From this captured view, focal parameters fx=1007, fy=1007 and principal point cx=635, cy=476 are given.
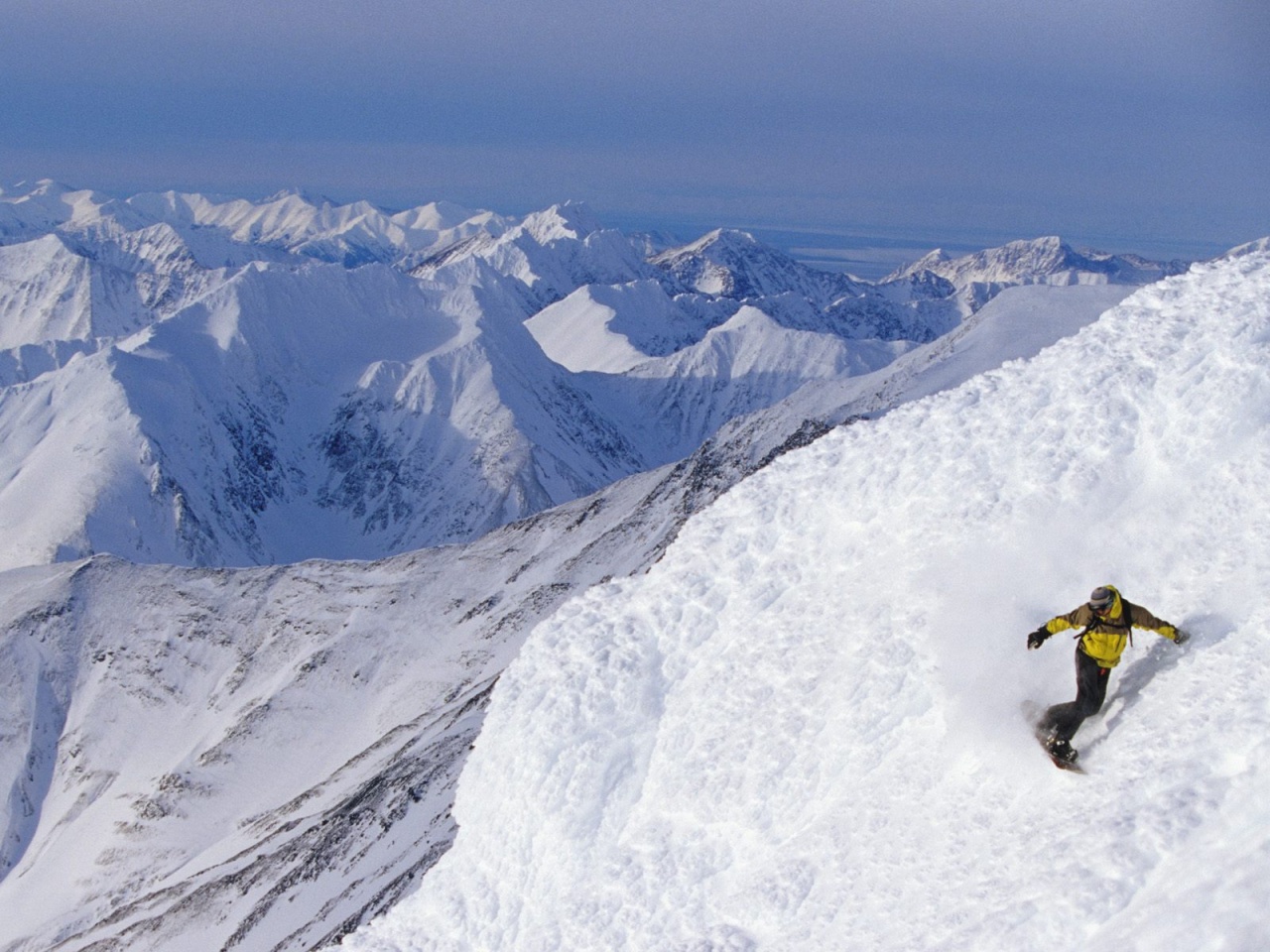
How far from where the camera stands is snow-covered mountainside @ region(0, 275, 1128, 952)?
74.9m

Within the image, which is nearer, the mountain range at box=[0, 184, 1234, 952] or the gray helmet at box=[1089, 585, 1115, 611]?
the gray helmet at box=[1089, 585, 1115, 611]

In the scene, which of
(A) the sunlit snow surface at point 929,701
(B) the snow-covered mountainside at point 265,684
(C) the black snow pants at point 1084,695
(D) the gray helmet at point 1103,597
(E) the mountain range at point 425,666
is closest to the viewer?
(A) the sunlit snow surface at point 929,701

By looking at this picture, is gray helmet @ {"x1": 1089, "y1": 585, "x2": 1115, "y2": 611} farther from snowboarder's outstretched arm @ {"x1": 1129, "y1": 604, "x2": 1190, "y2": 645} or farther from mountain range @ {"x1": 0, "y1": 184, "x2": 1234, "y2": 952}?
mountain range @ {"x1": 0, "y1": 184, "x2": 1234, "y2": 952}

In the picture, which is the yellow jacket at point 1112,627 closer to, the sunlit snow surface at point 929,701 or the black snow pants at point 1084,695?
the black snow pants at point 1084,695

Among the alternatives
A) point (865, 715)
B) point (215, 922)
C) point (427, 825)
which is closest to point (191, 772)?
point (215, 922)

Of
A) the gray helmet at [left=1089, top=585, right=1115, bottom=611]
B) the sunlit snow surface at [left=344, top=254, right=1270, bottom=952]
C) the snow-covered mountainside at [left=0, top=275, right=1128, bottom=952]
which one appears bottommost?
the snow-covered mountainside at [left=0, top=275, right=1128, bottom=952]

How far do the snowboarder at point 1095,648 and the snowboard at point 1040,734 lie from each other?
0.08 ft

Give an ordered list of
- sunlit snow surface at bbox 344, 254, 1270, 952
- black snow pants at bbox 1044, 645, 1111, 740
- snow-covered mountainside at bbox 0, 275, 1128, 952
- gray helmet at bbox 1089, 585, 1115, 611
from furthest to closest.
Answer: snow-covered mountainside at bbox 0, 275, 1128, 952
black snow pants at bbox 1044, 645, 1111, 740
gray helmet at bbox 1089, 585, 1115, 611
sunlit snow surface at bbox 344, 254, 1270, 952

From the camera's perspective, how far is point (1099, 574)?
13766mm

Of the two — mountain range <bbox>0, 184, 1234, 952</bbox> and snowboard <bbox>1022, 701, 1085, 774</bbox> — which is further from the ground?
snowboard <bbox>1022, 701, 1085, 774</bbox>

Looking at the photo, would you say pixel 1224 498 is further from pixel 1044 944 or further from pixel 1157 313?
pixel 1044 944

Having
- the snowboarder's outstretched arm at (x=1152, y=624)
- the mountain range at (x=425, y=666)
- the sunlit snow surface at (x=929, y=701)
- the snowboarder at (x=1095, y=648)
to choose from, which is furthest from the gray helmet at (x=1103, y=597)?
the mountain range at (x=425, y=666)

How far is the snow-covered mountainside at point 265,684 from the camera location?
7494 cm

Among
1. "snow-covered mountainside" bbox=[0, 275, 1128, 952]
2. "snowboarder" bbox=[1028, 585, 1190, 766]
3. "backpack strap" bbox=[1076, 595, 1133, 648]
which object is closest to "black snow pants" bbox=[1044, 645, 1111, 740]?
"snowboarder" bbox=[1028, 585, 1190, 766]
